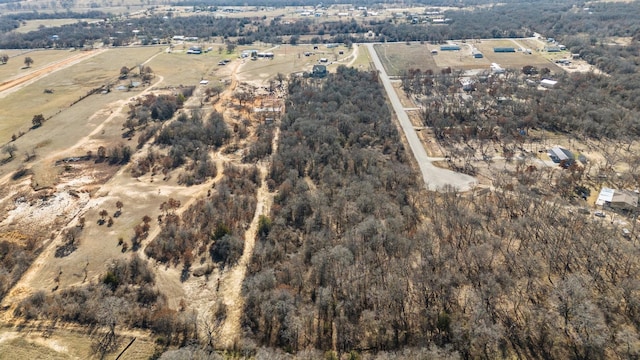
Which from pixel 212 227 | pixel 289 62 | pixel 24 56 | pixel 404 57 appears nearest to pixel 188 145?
pixel 212 227

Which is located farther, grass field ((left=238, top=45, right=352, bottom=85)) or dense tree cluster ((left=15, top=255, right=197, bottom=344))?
grass field ((left=238, top=45, right=352, bottom=85))

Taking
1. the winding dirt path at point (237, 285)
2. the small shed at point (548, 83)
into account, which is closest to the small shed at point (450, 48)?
the small shed at point (548, 83)

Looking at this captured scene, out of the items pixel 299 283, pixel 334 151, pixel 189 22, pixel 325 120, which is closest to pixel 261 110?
pixel 325 120

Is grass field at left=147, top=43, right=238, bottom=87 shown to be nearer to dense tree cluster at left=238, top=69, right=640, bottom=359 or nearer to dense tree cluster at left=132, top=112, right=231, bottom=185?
dense tree cluster at left=132, top=112, right=231, bottom=185

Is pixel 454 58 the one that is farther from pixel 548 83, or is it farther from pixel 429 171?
pixel 429 171

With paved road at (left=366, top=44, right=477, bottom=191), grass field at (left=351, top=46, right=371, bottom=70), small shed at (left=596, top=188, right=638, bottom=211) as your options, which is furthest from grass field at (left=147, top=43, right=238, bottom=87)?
small shed at (left=596, top=188, right=638, bottom=211)

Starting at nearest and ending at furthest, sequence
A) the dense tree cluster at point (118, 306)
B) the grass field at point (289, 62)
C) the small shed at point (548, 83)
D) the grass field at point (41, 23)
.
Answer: the dense tree cluster at point (118, 306) → the small shed at point (548, 83) → the grass field at point (289, 62) → the grass field at point (41, 23)

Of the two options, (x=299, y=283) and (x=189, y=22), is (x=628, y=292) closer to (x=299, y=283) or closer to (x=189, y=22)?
(x=299, y=283)

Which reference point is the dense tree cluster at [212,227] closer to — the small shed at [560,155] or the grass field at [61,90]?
the small shed at [560,155]
